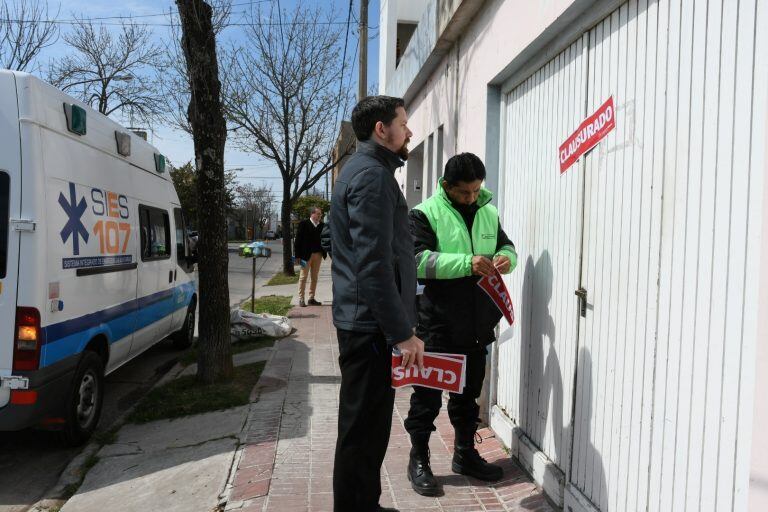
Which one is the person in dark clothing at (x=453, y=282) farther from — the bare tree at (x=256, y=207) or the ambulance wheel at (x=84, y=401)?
the bare tree at (x=256, y=207)

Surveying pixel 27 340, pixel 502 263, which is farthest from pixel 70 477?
pixel 502 263

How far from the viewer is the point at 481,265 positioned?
333 centimetres

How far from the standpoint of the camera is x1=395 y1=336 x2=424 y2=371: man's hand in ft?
8.38

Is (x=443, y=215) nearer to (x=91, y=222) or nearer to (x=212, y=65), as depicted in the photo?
(x=91, y=222)

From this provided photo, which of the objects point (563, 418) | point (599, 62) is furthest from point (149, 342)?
point (599, 62)

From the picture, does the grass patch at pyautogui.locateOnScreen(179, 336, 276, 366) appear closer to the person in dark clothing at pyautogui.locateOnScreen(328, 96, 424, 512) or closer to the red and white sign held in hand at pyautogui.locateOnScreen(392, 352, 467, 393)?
the red and white sign held in hand at pyautogui.locateOnScreen(392, 352, 467, 393)

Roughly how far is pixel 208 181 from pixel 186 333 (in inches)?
135

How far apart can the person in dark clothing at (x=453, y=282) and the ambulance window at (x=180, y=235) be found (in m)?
4.85

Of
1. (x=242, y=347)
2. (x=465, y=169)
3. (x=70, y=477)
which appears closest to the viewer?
(x=465, y=169)

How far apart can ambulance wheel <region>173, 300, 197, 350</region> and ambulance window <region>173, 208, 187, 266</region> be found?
3.20ft

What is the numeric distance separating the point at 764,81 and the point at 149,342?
6.21 metres

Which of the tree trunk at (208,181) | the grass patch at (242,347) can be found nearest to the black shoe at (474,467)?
the tree trunk at (208,181)

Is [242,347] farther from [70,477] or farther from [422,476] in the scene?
[422,476]

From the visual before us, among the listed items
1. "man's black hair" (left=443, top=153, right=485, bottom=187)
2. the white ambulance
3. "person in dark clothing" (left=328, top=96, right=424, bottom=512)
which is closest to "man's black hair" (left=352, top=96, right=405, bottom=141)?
"person in dark clothing" (left=328, top=96, right=424, bottom=512)
